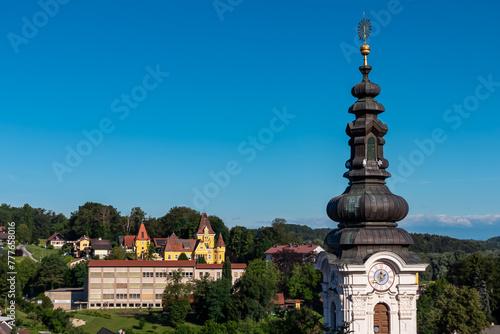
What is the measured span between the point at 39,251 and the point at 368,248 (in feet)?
399

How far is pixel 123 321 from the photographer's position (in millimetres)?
79062

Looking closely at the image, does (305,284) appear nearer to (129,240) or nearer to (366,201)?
(129,240)

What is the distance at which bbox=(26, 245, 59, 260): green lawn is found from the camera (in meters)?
129

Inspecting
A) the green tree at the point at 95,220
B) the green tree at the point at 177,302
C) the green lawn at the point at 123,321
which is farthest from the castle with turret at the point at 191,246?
the green tree at the point at 177,302

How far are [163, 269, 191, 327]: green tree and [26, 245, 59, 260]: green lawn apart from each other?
54.0 m

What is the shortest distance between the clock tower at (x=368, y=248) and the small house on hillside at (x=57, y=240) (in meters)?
130

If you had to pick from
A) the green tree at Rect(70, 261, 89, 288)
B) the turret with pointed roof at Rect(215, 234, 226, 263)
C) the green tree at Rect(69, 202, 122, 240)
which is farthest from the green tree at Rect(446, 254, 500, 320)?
the green tree at Rect(69, 202, 122, 240)

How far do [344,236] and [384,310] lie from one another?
9.29 ft

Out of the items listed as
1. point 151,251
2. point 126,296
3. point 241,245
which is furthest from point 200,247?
point 126,296

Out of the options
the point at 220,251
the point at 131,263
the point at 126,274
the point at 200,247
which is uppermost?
the point at 200,247

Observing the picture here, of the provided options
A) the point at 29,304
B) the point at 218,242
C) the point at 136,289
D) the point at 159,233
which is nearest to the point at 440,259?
the point at 218,242

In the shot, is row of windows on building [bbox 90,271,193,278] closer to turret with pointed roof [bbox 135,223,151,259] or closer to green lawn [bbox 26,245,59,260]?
turret with pointed roof [bbox 135,223,151,259]

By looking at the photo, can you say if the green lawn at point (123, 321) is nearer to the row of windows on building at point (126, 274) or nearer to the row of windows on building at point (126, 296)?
the row of windows on building at point (126, 296)

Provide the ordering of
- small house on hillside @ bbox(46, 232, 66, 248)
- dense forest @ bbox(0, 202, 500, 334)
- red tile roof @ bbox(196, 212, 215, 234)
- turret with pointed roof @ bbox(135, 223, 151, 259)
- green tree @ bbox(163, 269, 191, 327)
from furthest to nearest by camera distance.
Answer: small house on hillside @ bbox(46, 232, 66, 248) < red tile roof @ bbox(196, 212, 215, 234) < turret with pointed roof @ bbox(135, 223, 151, 259) < green tree @ bbox(163, 269, 191, 327) < dense forest @ bbox(0, 202, 500, 334)
